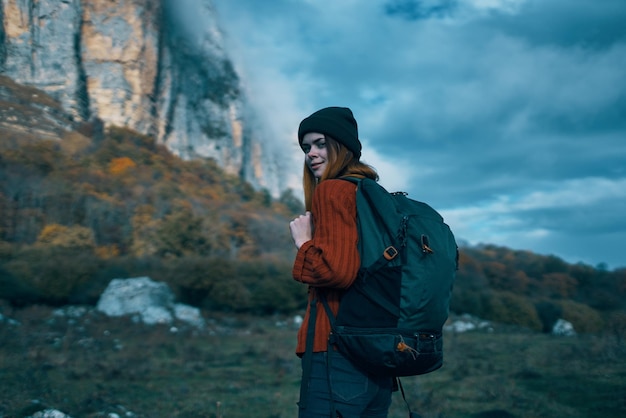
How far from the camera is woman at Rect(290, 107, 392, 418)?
1.52m

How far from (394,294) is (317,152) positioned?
1.98 ft

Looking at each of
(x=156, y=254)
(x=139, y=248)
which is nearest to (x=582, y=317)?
(x=156, y=254)

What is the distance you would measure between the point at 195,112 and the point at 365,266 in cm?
5903

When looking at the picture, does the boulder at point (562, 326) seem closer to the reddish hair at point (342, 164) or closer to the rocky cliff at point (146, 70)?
the reddish hair at point (342, 164)

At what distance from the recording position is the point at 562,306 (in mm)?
20500

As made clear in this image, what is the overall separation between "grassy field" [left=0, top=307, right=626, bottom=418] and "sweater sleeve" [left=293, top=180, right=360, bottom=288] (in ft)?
12.4

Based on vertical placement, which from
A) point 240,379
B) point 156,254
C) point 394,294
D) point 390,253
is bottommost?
point 240,379

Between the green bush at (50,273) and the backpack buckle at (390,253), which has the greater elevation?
the green bush at (50,273)

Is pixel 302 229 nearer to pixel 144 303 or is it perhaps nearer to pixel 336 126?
pixel 336 126

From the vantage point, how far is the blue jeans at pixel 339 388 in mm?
1570

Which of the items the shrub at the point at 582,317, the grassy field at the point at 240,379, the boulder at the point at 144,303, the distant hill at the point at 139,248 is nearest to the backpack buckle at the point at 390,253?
the grassy field at the point at 240,379

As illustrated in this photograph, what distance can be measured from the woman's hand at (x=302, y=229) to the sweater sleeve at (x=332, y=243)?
0.29 ft

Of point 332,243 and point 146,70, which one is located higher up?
point 146,70

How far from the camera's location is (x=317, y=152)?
6.06ft
